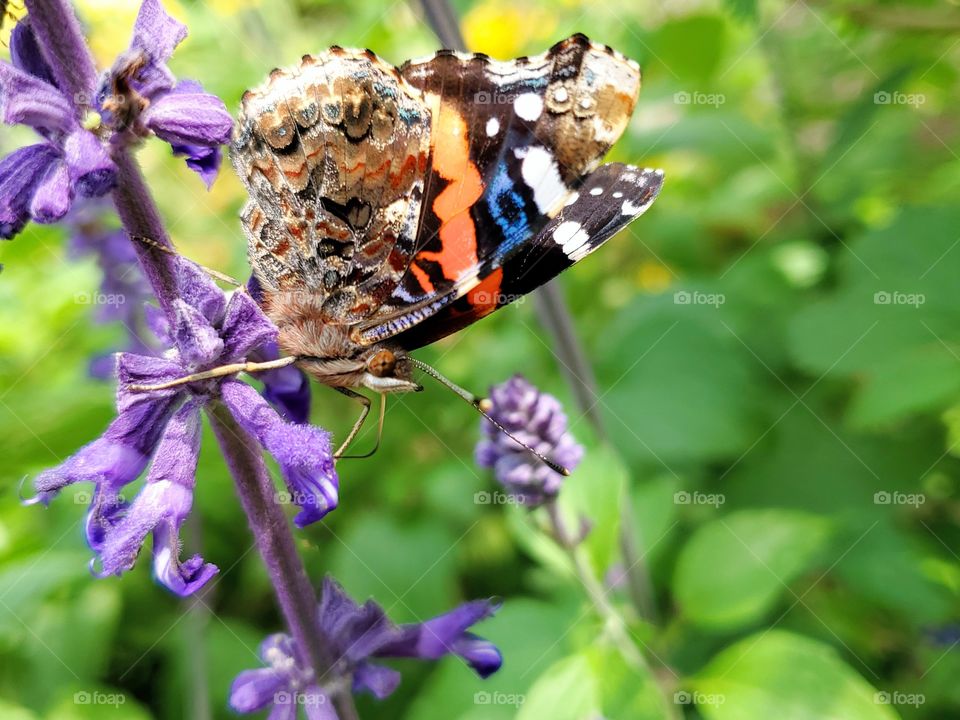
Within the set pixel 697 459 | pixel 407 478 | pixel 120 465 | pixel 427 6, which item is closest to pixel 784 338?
pixel 697 459

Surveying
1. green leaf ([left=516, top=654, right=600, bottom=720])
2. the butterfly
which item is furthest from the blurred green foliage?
the butterfly

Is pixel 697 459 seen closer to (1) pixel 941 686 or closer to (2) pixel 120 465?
(1) pixel 941 686

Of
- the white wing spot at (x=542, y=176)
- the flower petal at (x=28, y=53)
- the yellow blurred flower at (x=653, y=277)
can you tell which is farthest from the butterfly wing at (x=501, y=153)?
the yellow blurred flower at (x=653, y=277)

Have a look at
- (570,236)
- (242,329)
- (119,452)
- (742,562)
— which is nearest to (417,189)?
(570,236)

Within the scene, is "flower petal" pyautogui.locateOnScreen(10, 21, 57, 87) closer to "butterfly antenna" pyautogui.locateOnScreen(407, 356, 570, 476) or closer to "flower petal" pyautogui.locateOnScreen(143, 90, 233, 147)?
"flower petal" pyautogui.locateOnScreen(143, 90, 233, 147)

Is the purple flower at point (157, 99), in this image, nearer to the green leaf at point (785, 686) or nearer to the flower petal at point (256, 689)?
the flower petal at point (256, 689)

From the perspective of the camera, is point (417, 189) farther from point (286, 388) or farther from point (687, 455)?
point (687, 455)
